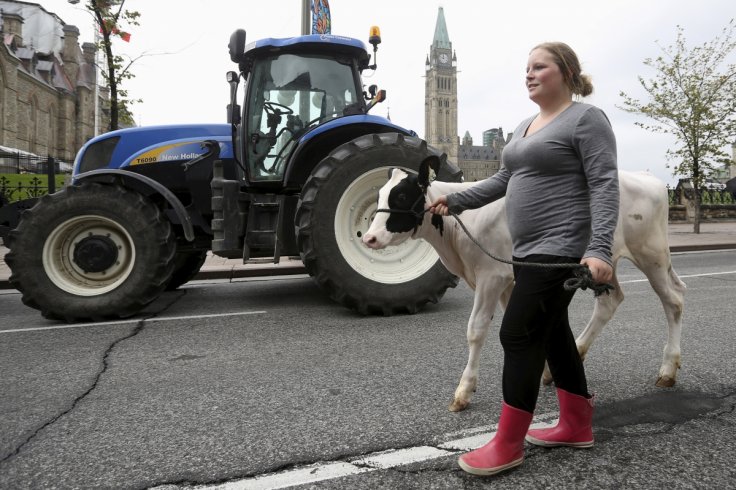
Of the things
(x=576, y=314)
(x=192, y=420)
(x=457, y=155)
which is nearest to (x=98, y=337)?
(x=192, y=420)

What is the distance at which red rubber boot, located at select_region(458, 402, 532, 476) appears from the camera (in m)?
2.14

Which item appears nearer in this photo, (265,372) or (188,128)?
(265,372)

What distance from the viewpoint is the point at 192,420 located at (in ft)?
8.96

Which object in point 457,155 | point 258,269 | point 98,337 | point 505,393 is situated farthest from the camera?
point 457,155

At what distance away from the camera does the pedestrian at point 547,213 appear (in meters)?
2.11

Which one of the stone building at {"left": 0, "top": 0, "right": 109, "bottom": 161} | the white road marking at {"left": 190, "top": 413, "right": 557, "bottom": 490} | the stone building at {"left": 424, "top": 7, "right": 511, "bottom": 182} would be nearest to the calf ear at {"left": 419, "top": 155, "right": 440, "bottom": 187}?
the white road marking at {"left": 190, "top": 413, "right": 557, "bottom": 490}

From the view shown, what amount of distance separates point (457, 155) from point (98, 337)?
144 meters

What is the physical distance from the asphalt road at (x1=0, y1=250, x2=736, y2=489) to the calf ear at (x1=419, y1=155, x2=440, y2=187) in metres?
1.27

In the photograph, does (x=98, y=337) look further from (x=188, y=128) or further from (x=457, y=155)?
(x=457, y=155)

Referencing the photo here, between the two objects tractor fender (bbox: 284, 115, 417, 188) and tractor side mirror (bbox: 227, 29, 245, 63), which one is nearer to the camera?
tractor side mirror (bbox: 227, 29, 245, 63)

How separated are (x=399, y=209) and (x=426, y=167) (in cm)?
27

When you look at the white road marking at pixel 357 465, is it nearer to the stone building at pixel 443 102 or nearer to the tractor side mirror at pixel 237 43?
the tractor side mirror at pixel 237 43

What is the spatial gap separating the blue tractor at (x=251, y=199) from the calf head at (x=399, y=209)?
2.55 meters

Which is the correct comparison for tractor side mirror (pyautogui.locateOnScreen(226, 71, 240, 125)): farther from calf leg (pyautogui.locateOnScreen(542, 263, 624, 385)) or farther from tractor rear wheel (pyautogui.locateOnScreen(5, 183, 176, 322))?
calf leg (pyautogui.locateOnScreen(542, 263, 624, 385))
